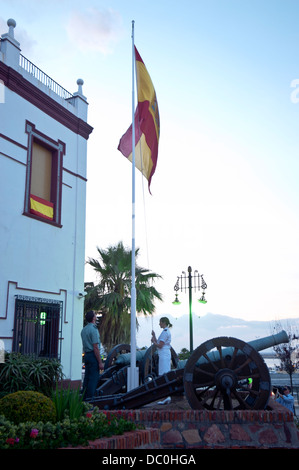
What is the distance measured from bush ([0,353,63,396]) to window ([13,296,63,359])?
106cm

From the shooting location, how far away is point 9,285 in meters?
10.9

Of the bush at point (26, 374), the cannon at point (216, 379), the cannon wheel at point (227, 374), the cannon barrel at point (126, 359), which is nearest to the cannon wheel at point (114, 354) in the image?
the cannon barrel at point (126, 359)

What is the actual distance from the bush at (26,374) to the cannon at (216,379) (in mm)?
2105

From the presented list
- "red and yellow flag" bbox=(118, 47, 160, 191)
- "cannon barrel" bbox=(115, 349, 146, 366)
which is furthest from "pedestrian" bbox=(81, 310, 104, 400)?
"red and yellow flag" bbox=(118, 47, 160, 191)

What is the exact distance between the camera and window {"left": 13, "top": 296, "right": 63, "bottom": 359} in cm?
1096

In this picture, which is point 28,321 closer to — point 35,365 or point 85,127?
point 35,365

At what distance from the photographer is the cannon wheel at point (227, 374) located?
6809 mm

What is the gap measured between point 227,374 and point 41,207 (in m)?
7.38

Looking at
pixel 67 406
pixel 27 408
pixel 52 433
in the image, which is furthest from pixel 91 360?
pixel 52 433

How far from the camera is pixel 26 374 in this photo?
9.35 meters

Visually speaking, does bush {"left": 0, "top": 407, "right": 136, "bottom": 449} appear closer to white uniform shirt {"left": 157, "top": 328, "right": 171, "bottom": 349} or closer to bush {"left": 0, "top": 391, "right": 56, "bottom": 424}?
bush {"left": 0, "top": 391, "right": 56, "bottom": 424}

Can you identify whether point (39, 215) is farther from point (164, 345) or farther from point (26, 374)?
point (164, 345)

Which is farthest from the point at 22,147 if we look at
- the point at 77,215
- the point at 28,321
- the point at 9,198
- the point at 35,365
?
the point at 35,365

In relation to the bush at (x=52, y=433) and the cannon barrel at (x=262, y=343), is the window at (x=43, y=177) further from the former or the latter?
the bush at (x=52, y=433)
